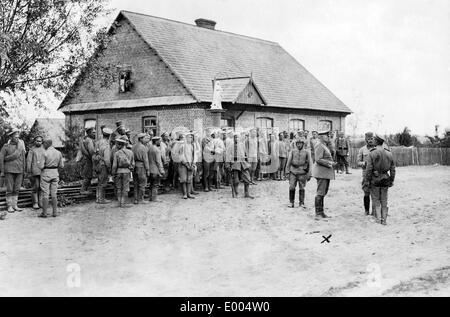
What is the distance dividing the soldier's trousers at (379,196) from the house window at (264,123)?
15.1 meters

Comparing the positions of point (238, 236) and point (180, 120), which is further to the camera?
point (180, 120)

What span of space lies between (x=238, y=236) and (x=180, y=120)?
13377 millimetres

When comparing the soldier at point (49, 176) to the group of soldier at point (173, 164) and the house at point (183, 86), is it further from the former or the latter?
the house at point (183, 86)

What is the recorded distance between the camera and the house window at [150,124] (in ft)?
77.0

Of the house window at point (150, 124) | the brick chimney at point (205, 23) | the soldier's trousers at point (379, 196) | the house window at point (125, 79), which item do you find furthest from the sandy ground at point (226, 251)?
the brick chimney at point (205, 23)

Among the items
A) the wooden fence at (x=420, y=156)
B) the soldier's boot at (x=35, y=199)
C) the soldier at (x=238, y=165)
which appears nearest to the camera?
the soldier's boot at (x=35, y=199)

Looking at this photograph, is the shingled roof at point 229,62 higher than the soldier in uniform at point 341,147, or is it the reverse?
the shingled roof at point 229,62

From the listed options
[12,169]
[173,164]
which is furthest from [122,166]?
[173,164]

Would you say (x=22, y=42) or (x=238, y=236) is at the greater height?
(x=22, y=42)

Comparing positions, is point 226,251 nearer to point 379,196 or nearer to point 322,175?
point 322,175

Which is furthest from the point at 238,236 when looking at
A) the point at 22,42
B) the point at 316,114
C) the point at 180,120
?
the point at 316,114

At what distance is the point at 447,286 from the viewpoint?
6.23 m

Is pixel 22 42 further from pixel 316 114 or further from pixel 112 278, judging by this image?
pixel 316 114
